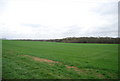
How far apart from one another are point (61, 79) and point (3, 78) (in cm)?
341

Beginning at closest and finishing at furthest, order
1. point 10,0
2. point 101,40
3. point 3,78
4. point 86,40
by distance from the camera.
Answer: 1. point 3,78
2. point 10,0
3. point 101,40
4. point 86,40

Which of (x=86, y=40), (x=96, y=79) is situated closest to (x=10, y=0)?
(x=96, y=79)

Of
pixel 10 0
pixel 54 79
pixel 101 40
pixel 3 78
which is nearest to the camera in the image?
pixel 3 78

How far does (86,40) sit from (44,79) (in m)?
74.7

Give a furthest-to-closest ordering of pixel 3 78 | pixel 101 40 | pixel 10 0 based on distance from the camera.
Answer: pixel 101 40 < pixel 10 0 < pixel 3 78

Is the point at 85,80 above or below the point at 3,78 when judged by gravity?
below

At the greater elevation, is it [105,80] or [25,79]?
[25,79]

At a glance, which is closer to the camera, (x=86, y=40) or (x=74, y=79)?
(x=74, y=79)

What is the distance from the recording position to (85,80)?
5.60 meters

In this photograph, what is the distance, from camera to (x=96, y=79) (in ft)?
19.3

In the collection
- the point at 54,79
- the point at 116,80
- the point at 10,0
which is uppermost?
the point at 10,0

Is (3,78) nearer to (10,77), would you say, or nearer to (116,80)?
(10,77)

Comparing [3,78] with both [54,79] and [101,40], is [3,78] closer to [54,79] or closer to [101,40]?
[54,79]

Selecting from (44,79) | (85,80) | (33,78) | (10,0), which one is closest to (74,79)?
(85,80)
